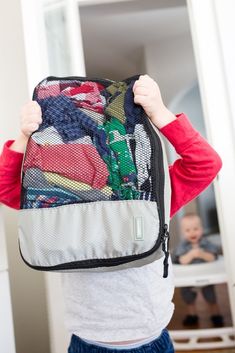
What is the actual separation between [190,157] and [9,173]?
1.20ft

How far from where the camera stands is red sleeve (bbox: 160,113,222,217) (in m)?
0.59

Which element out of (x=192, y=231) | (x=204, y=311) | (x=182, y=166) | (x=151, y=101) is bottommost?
(x=204, y=311)

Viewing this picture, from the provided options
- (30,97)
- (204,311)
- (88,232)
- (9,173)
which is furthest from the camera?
(204,311)

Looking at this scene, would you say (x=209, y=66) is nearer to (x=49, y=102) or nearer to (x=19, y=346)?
(x=49, y=102)

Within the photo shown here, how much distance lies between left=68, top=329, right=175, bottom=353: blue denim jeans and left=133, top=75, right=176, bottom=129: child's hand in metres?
0.43

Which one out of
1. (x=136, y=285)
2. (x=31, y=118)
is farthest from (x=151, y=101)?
(x=136, y=285)

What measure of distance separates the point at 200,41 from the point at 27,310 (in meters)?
1.14

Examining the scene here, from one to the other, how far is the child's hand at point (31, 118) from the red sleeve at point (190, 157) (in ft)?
0.77

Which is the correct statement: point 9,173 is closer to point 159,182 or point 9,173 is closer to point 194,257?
point 159,182

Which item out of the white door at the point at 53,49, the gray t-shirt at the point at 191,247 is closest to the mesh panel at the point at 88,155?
the white door at the point at 53,49

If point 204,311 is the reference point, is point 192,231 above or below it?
above

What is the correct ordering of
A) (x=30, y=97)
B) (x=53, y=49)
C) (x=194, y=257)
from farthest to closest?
(x=194, y=257)
(x=53, y=49)
(x=30, y=97)

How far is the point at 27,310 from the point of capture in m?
1.17

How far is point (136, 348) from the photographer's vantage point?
0.64 m
